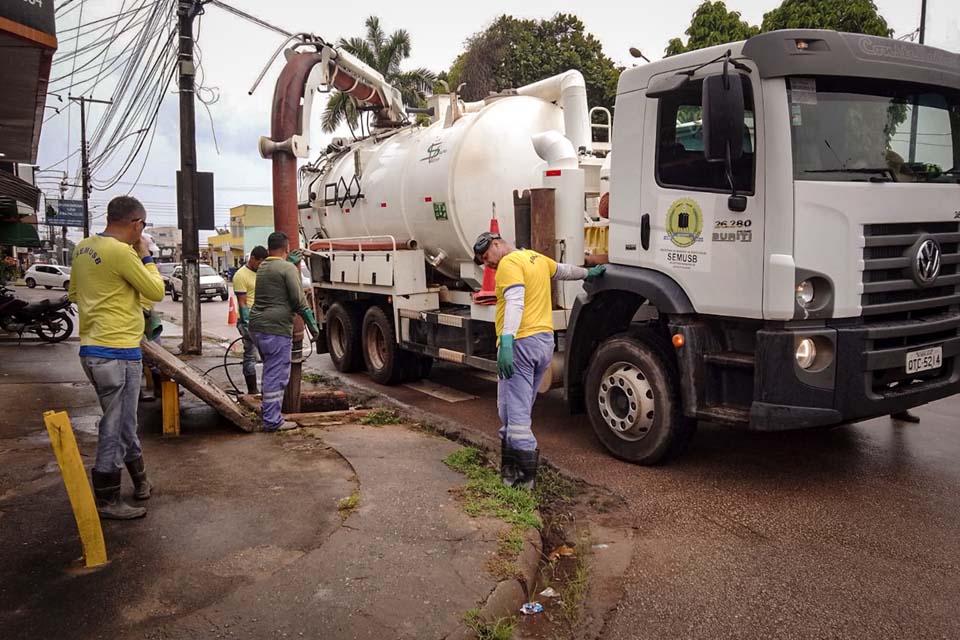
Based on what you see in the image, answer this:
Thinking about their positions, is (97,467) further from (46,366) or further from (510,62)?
(510,62)

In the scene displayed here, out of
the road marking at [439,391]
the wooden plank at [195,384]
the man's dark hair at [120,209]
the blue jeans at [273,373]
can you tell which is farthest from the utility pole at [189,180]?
the man's dark hair at [120,209]

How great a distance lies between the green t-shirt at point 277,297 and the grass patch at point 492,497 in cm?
212

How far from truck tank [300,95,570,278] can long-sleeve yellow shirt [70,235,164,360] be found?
3.96 meters

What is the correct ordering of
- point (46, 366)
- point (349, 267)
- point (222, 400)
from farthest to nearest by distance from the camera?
point (46, 366) → point (349, 267) → point (222, 400)

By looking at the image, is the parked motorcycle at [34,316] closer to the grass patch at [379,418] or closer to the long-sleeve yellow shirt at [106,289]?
the grass patch at [379,418]

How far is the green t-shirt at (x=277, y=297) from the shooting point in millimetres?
6602

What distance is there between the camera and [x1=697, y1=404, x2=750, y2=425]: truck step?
16.1ft

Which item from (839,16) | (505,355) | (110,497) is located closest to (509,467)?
(505,355)

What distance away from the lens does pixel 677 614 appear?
348 cm

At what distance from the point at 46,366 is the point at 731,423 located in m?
10.7

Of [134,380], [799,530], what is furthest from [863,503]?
[134,380]

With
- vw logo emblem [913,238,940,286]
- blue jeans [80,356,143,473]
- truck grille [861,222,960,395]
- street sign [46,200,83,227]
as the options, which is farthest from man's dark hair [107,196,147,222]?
street sign [46,200,83,227]

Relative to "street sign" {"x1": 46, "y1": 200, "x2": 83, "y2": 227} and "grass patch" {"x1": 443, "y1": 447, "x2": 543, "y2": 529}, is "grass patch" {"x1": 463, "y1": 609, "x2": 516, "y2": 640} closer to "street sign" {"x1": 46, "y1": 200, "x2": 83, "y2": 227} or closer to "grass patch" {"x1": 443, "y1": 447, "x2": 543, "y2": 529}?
"grass patch" {"x1": 443, "y1": 447, "x2": 543, "y2": 529}

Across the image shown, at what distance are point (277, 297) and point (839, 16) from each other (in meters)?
17.4
